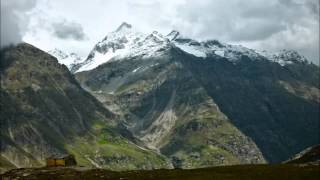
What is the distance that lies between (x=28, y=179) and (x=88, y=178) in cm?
1824

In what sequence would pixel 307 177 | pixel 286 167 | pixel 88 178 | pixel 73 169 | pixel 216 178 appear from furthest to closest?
pixel 73 169, pixel 88 178, pixel 286 167, pixel 216 178, pixel 307 177

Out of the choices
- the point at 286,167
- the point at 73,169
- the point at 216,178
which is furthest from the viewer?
the point at 73,169

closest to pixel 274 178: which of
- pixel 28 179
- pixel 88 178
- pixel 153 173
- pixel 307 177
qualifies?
pixel 307 177

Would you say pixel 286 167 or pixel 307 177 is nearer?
pixel 307 177

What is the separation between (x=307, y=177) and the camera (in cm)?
12938

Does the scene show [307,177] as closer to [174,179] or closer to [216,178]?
[216,178]

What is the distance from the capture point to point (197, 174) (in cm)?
15238

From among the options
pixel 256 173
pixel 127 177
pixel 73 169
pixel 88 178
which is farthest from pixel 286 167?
pixel 73 169

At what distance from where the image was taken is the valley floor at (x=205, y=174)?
442 feet

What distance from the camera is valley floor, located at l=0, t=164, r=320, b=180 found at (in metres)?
135

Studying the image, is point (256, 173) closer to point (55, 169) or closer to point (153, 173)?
point (153, 173)

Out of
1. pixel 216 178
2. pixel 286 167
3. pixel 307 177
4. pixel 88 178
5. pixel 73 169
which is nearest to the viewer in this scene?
pixel 307 177

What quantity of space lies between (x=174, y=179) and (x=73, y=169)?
52.7 meters

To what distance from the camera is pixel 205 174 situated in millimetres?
150875
